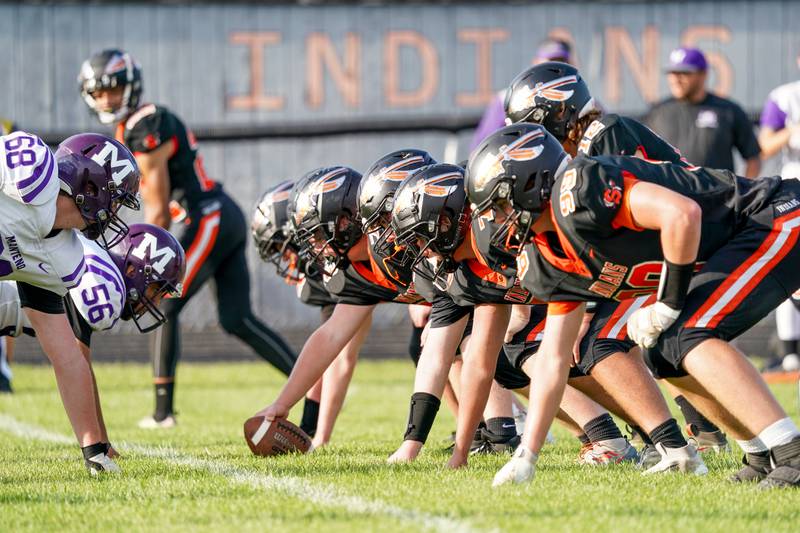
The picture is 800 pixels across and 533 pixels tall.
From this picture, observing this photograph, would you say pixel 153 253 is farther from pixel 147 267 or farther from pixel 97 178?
pixel 97 178

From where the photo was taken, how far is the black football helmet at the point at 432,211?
538 centimetres

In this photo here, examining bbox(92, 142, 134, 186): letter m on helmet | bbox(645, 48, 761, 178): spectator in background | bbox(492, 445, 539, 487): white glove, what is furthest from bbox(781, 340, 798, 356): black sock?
bbox(92, 142, 134, 186): letter m on helmet

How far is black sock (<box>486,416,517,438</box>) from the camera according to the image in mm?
6477

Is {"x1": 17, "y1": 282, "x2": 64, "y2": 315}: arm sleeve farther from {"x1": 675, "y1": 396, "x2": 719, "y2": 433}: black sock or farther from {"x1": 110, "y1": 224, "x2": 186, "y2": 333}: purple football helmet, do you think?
{"x1": 675, "y1": 396, "x2": 719, "y2": 433}: black sock


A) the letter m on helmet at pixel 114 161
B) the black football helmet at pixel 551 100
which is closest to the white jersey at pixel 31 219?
the letter m on helmet at pixel 114 161

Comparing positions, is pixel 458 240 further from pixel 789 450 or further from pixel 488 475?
pixel 789 450

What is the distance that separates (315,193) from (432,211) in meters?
1.00

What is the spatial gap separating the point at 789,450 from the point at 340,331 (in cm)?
236

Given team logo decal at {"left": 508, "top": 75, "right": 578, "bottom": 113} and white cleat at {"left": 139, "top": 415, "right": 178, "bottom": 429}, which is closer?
team logo decal at {"left": 508, "top": 75, "right": 578, "bottom": 113}

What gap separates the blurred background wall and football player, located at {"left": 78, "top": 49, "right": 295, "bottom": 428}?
10.3 metres

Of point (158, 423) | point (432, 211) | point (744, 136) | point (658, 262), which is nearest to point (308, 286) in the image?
point (158, 423)

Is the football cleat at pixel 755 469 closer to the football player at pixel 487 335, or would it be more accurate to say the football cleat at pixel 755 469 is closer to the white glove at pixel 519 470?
the football player at pixel 487 335

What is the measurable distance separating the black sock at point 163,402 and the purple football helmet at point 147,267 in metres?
2.07

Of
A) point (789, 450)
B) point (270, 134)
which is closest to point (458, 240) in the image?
point (789, 450)
